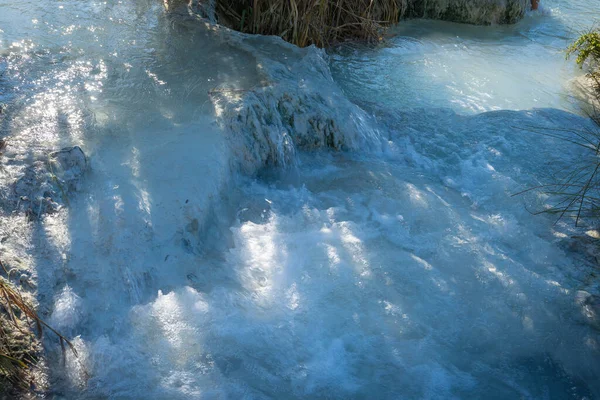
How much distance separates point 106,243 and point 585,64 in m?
5.25

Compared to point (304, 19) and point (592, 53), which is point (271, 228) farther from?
point (592, 53)

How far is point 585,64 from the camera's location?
5.70 meters

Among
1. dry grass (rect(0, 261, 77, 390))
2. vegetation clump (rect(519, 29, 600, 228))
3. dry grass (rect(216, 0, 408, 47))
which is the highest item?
dry grass (rect(216, 0, 408, 47))

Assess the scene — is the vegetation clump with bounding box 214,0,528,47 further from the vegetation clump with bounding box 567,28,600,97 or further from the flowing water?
the vegetation clump with bounding box 567,28,600,97

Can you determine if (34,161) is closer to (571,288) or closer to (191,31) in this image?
(191,31)

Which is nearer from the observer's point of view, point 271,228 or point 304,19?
point 271,228

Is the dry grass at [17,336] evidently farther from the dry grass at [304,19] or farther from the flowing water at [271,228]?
the dry grass at [304,19]

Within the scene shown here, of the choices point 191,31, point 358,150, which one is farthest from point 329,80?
point 191,31

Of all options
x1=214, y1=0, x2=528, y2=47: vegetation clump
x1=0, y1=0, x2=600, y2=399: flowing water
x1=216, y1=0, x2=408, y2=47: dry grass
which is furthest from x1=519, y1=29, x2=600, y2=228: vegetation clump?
x1=216, y1=0, x2=408, y2=47: dry grass

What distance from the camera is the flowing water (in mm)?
2371

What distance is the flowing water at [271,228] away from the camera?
7.78 feet

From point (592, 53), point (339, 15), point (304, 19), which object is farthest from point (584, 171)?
point (339, 15)

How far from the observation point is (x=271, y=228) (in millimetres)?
3070

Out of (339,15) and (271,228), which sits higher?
(339,15)
